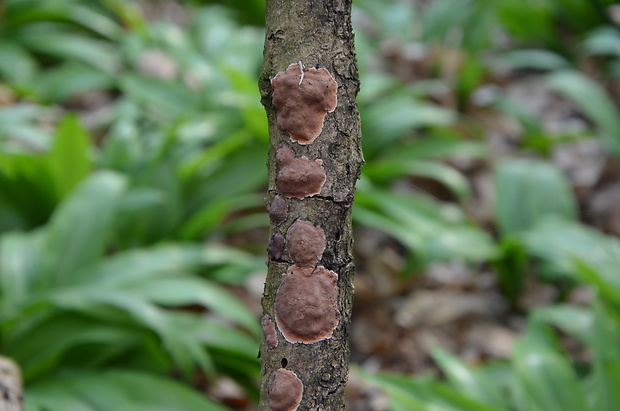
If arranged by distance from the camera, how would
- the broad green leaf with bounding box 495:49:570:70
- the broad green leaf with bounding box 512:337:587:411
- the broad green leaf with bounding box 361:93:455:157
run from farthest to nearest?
the broad green leaf with bounding box 495:49:570:70, the broad green leaf with bounding box 361:93:455:157, the broad green leaf with bounding box 512:337:587:411

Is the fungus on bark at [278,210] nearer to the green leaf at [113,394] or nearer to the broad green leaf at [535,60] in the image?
the green leaf at [113,394]

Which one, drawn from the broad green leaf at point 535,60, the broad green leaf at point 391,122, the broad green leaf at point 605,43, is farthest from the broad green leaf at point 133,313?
the broad green leaf at point 535,60

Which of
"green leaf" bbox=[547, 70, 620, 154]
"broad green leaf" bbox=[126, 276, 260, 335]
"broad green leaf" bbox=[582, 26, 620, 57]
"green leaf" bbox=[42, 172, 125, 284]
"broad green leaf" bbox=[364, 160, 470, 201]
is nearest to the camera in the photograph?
"broad green leaf" bbox=[126, 276, 260, 335]

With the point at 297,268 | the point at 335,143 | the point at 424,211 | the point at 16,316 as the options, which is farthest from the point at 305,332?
the point at 424,211

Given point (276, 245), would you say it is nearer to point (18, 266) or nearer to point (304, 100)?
point (304, 100)

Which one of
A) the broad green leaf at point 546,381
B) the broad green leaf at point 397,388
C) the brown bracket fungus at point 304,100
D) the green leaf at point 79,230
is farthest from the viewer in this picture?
the green leaf at point 79,230

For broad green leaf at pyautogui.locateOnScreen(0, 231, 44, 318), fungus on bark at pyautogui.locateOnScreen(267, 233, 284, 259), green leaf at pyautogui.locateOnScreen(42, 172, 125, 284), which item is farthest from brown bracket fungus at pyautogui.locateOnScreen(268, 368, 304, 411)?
green leaf at pyautogui.locateOnScreen(42, 172, 125, 284)

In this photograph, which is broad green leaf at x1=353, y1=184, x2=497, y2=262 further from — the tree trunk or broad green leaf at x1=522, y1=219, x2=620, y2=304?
the tree trunk
